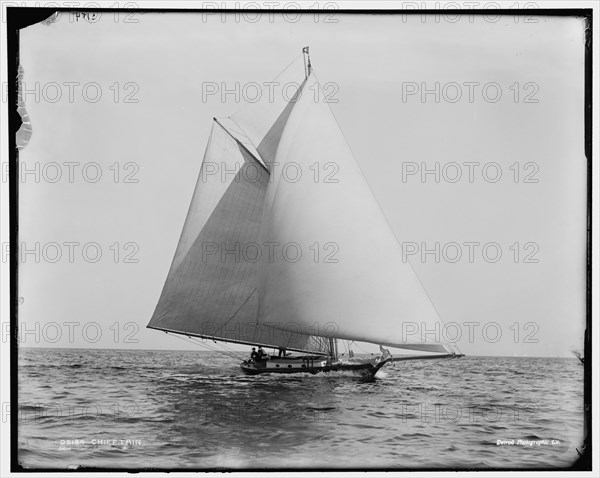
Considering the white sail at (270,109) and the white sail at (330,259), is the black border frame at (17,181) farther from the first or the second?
the white sail at (330,259)

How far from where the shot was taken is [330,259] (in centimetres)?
1400

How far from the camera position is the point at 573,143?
11.0 metres

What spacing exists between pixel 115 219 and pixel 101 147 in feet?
3.35

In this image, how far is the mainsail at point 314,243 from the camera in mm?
13320

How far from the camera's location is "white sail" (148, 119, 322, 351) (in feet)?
48.9

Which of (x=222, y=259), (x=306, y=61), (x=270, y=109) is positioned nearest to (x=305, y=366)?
(x=222, y=259)

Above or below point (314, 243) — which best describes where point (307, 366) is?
below

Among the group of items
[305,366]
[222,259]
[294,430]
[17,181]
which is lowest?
[305,366]

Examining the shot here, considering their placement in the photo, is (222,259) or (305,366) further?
(305,366)

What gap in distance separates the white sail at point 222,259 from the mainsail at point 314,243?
0.08 metres

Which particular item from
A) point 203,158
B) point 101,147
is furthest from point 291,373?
point 101,147

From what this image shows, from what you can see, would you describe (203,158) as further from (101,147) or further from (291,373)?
(291,373)

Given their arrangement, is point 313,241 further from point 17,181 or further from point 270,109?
point 17,181

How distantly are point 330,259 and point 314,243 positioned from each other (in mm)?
381
